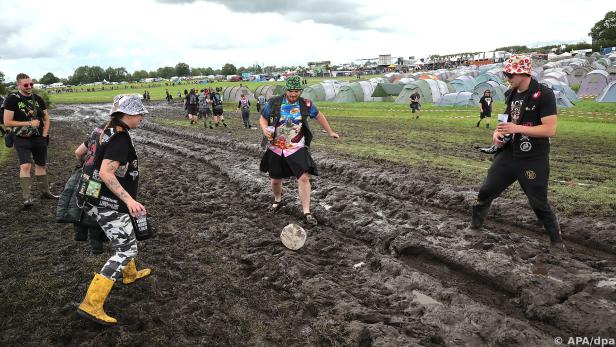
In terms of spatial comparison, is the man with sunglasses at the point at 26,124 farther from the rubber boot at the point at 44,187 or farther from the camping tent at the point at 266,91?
the camping tent at the point at 266,91

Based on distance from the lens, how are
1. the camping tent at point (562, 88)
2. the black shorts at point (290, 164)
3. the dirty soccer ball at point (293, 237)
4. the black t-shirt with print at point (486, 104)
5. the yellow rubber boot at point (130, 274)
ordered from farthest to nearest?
the camping tent at point (562, 88)
the black t-shirt with print at point (486, 104)
the black shorts at point (290, 164)
the dirty soccer ball at point (293, 237)
the yellow rubber boot at point (130, 274)

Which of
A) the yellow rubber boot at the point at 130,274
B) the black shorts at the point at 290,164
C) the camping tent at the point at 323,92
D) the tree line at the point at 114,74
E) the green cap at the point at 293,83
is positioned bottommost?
the yellow rubber boot at the point at 130,274

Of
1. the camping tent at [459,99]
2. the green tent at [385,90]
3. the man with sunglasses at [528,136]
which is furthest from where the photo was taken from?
the green tent at [385,90]

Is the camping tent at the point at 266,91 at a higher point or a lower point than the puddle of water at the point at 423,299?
higher

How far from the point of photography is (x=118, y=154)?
3.61 m

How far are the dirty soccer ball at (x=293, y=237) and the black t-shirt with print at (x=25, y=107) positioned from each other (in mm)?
5153

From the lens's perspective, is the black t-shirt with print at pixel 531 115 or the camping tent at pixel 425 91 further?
the camping tent at pixel 425 91

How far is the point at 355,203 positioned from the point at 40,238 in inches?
194

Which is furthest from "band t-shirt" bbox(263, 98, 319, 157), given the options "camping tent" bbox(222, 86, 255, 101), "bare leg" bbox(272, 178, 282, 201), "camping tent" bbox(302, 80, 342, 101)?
"camping tent" bbox(222, 86, 255, 101)

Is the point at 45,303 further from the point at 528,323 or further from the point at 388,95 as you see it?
the point at 388,95

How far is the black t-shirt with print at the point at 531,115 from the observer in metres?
4.46

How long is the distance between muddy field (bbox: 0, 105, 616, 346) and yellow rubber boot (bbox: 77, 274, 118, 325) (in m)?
0.12

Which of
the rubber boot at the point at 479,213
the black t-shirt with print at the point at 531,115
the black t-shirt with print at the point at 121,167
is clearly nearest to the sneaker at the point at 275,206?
the rubber boot at the point at 479,213

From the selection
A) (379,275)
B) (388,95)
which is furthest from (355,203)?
(388,95)
